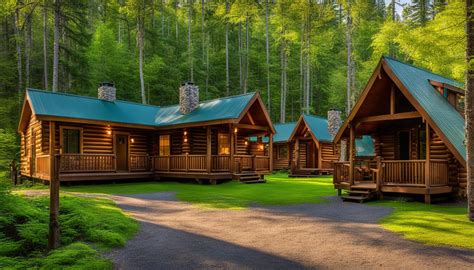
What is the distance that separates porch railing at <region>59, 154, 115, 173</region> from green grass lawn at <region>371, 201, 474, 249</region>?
1535 centimetres

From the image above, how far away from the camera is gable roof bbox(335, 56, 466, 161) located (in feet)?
45.0

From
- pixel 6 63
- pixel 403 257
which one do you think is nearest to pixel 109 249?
pixel 403 257

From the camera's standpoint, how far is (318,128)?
105 feet

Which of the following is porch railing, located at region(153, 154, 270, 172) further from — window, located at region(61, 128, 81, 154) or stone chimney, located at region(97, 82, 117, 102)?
stone chimney, located at region(97, 82, 117, 102)

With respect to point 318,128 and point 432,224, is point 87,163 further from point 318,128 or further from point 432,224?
point 318,128

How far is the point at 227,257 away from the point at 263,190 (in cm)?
1196

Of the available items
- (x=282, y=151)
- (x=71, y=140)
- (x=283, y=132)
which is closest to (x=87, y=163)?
(x=71, y=140)

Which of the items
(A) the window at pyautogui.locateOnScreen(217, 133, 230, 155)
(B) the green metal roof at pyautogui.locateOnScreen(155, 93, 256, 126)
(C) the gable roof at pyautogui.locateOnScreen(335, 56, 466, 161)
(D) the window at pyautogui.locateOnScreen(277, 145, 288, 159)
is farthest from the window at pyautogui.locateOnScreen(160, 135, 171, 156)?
(D) the window at pyautogui.locateOnScreen(277, 145, 288, 159)

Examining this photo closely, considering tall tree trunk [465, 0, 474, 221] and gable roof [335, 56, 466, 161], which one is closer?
tall tree trunk [465, 0, 474, 221]

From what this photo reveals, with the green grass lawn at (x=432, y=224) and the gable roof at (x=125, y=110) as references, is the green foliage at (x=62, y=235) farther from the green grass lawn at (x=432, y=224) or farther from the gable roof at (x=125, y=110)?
the gable roof at (x=125, y=110)

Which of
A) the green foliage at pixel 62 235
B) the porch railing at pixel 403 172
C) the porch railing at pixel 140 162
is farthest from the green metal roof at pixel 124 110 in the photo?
the green foliage at pixel 62 235

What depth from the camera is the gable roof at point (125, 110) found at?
69.2 ft

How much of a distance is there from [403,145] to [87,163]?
53.9 ft

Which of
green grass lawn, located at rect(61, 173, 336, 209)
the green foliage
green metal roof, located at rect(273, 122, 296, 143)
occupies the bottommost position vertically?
green grass lawn, located at rect(61, 173, 336, 209)
